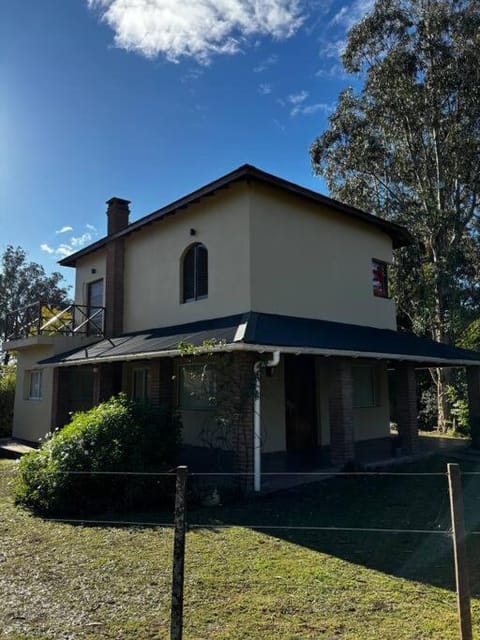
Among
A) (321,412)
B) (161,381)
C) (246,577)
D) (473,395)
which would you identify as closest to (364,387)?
(321,412)

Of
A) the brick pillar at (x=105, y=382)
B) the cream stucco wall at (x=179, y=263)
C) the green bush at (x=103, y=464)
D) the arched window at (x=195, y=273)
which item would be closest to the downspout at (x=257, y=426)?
the green bush at (x=103, y=464)

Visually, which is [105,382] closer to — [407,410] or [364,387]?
[364,387]

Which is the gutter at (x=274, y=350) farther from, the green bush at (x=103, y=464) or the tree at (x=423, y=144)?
the tree at (x=423, y=144)

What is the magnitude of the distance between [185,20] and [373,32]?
1367cm

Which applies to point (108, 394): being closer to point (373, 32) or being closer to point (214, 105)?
point (214, 105)

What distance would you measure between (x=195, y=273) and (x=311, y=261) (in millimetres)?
3074

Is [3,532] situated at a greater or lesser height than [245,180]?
lesser

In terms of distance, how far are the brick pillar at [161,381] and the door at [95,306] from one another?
5.07 metres

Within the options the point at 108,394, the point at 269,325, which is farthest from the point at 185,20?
the point at 108,394

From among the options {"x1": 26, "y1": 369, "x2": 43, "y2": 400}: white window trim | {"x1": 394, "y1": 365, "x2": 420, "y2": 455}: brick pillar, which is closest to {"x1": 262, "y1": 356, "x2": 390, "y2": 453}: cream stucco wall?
{"x1": 394, "y1": 365, "x2": 420, "y2": 455}: brick pillar

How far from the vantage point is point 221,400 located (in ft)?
30.1

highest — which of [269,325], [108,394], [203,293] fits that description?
[203,293]

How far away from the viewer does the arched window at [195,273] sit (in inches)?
497

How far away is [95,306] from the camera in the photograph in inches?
667
